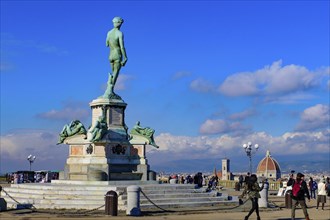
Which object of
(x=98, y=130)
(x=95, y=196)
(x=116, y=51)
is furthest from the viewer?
(x=116, y=51)

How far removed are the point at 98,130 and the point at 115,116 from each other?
2.05m

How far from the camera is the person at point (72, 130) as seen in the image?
103ft

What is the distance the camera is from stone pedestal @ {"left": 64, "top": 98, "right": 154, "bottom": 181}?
29.8m

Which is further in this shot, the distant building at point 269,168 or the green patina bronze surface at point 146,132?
the distant building at point 269,168

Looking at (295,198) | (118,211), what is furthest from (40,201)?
(295,198)

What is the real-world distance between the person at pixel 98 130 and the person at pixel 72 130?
1.35 m

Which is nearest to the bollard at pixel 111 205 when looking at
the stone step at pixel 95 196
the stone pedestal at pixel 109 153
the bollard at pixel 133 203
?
the bollard at pixel 133 203

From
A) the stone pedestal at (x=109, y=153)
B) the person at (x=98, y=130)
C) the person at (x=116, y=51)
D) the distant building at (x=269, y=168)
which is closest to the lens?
the person at (x=98, y=130)

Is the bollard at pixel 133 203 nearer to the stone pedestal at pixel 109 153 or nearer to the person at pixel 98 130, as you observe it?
the stone pedestal at pixel 109 153

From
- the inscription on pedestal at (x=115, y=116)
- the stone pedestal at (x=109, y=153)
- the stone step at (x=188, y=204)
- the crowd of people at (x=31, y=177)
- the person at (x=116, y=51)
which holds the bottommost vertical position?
the stone step at (x=188, y=204)

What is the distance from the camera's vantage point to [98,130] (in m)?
Result: 29.9

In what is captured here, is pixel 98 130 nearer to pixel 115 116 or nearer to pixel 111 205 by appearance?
pixel 115 116

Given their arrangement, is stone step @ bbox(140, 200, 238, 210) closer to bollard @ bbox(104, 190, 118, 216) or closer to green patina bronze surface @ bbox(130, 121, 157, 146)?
bollard @ bbox(104, 190, 118, 216)

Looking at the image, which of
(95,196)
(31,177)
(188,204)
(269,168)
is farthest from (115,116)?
(269,168)
